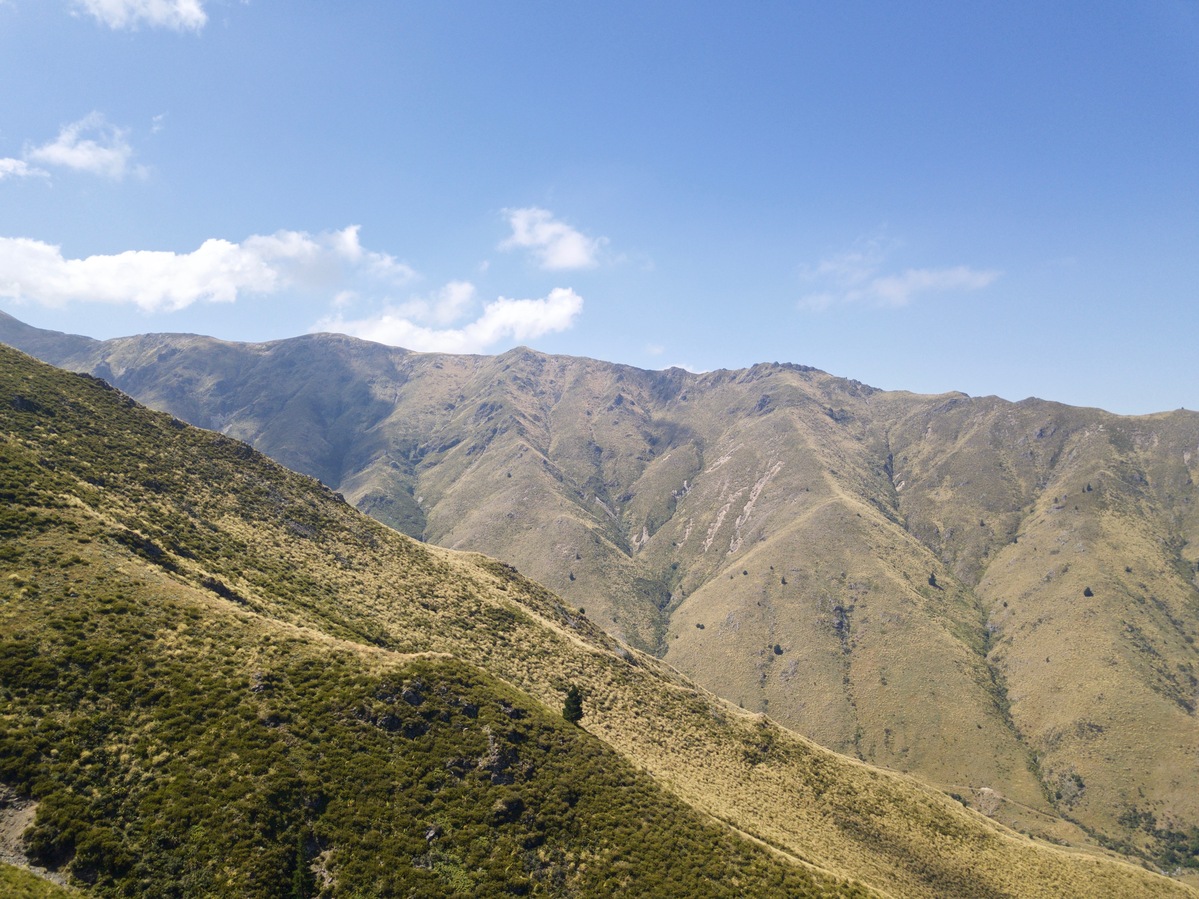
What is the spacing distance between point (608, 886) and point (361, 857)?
16.5 metres

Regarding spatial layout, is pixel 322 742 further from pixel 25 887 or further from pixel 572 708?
pixel 572 708

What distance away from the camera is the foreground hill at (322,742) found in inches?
1207

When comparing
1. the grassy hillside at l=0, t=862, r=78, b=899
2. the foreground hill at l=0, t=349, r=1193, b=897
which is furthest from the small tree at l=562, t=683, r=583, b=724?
the grassy hillside at l=0, t=862, r=78, b=899

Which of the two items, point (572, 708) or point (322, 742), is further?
point (572, 708)

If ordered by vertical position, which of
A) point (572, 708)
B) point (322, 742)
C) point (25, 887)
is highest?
point (25, 887)

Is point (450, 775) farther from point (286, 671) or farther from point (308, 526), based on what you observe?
point (308, 526)

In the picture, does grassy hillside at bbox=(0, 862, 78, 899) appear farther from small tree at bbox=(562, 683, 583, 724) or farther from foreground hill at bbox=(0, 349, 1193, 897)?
small tree at bbox=(562, 683, 583, 724)

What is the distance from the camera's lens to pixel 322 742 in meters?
38.1

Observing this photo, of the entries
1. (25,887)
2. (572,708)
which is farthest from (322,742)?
(572,708)

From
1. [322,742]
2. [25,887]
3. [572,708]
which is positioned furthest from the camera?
[572,708]

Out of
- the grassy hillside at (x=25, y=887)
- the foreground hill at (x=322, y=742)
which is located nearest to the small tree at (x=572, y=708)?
the foreground hill at (x=322, y=742)

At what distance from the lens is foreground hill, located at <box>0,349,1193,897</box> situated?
101ft

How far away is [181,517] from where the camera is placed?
6881 cm

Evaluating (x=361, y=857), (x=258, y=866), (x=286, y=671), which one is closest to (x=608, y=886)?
(x=361, y=857)
